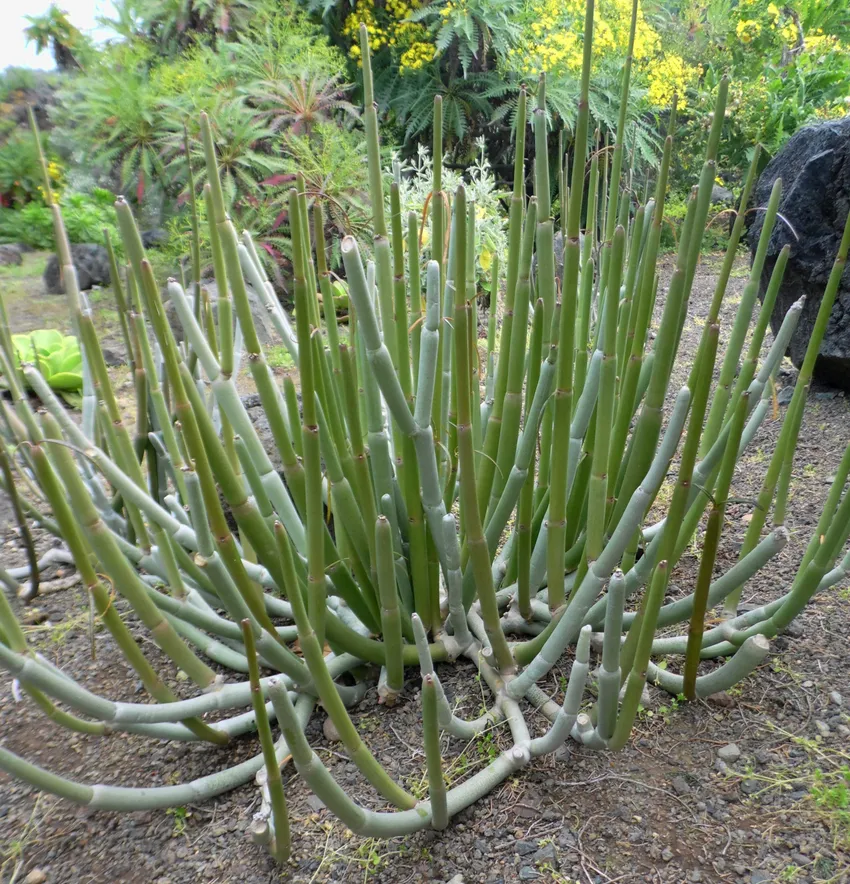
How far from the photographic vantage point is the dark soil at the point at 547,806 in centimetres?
63

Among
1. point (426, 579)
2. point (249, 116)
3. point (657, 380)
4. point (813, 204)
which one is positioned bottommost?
point (426, 579)

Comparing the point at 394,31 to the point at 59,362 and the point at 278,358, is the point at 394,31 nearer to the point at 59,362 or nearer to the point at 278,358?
the point at 278,358

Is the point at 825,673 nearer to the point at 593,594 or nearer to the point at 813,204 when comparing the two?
the point at 593,594

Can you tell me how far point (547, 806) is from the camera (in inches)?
26.8

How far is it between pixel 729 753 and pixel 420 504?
0.43m

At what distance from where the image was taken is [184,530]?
73 cm

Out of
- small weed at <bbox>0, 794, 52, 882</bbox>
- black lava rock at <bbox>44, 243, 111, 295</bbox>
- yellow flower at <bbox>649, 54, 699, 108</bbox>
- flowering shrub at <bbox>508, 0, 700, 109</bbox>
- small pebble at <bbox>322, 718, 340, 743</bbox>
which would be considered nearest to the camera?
small weed at <bbox>0, 794, 52, 882</bbox>

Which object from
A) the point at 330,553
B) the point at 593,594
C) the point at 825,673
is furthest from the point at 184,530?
the point at 825,673

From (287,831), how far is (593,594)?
0.34 metres

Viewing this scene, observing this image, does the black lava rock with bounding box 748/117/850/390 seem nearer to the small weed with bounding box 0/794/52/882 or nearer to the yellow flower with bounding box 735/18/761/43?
the small weed with bounding box 0/794/52/882

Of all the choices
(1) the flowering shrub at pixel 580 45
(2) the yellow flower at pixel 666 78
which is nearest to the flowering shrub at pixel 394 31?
(1) the flowering shrub at pixel 580 45

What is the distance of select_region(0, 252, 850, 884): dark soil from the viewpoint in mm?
628

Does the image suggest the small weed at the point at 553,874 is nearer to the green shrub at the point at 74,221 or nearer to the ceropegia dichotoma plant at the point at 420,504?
the ceropegia dichotoma plant at the point at 420,504

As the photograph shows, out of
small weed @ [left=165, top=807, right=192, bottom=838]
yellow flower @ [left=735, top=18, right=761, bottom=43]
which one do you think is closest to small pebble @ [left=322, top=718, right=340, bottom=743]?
small weed @ [left=165, top=807, right=192, bottom=838]
